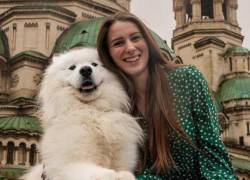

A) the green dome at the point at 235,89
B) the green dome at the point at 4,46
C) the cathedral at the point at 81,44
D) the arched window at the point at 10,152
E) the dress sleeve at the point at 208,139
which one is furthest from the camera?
the green dome at the point at 235,89

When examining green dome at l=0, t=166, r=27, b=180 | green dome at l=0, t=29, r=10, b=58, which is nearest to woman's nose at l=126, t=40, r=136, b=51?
green dome at l=0, t=166, r=27, b=180

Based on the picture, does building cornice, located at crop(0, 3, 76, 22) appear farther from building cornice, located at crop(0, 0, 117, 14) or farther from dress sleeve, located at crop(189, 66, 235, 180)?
dress sleeve, located at crop(189, 66, 235, 180)

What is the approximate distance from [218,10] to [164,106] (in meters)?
39.5

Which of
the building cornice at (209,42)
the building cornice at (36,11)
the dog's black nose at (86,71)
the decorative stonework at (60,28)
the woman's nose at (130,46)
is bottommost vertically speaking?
the dog's black nose at (86,71)

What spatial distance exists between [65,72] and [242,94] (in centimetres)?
3597

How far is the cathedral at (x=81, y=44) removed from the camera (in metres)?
30.4

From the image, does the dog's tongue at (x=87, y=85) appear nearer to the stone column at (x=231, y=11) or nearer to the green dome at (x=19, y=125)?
the green dome at (x=19, y=125)

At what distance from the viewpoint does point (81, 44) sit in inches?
1216

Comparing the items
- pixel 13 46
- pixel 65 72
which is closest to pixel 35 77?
pixel 13 46

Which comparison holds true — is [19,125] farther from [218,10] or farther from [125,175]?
[125,175]

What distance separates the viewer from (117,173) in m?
4.02

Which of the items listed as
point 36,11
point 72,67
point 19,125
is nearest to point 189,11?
point 36,11

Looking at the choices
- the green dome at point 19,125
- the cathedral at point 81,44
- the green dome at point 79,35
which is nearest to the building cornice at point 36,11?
the cathedral at point 81,44

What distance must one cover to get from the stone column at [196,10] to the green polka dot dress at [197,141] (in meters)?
38.9
